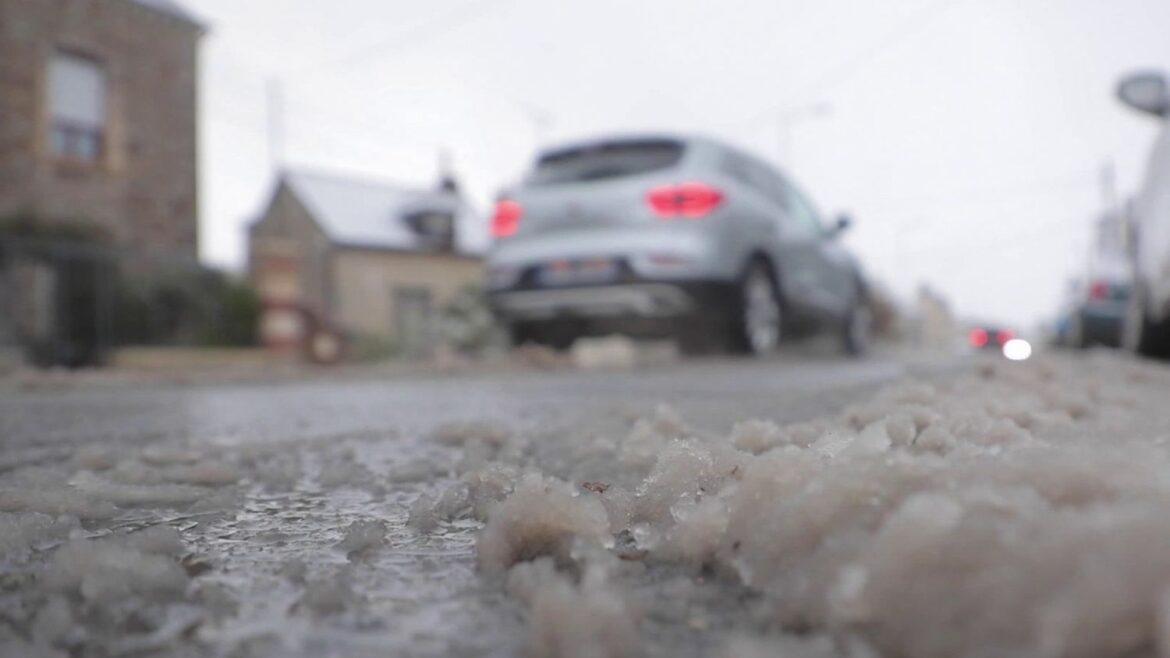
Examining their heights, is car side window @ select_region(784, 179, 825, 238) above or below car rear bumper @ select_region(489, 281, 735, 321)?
above

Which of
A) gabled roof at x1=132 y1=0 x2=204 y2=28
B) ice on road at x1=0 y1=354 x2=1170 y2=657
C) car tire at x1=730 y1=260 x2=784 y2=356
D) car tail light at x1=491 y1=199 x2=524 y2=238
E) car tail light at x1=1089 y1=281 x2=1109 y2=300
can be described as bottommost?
ice on road at x1=0 y1=354 x2=1170 y2=657

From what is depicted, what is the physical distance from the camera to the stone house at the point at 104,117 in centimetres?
1159

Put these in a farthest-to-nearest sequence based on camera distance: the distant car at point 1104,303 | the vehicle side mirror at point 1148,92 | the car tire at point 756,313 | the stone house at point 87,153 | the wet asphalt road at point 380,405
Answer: the distant car at point 1104,303 < the stone house at point 87,153 < the car tire at point 756,313 < the vehicle side mirror at point 1148,92 < the wet asphalt road at point 380,405

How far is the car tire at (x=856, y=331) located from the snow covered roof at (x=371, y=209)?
56.1 ft

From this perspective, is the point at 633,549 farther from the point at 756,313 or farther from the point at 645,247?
the point at 756,313

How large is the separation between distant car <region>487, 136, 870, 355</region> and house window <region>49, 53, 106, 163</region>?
27.3 feet

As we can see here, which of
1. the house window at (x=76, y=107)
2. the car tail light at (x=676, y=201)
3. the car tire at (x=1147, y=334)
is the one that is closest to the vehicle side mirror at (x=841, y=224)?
the car tire at (x=1147, y=334)

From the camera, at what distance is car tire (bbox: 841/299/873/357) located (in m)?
9.35

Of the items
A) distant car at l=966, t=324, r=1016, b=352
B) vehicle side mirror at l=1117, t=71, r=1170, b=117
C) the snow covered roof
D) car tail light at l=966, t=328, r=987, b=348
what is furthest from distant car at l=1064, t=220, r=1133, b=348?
the snow covered roof

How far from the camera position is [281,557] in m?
1.09

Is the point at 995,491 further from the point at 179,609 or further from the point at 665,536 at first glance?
the point at 179,609

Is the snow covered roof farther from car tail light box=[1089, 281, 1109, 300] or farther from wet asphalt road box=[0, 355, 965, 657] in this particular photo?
wet asphalt road box=[0, 355, 965, 657]

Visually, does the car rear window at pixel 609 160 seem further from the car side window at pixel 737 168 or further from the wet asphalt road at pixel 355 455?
the wet asphalt road at pixel 355 455

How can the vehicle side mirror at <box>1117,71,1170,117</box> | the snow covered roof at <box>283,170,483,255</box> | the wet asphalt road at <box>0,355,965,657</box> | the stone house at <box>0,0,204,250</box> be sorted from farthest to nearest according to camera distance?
the snow covered roof at <box>283,170,483,255</box>
the stone house at <box>0,0,204,250</box>
the vehicle side mirror at <box>1117,71,1170,117</box>
the wet asphalt road at <box>0,355,965,657</box>
